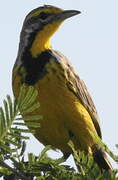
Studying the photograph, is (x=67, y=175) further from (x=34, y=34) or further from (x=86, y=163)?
(x=34, y=34)

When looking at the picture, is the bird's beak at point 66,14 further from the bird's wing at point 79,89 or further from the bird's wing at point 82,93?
the bird's wing at point 82,93

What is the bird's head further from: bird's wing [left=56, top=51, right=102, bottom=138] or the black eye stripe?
bird's wing [left=56, top=51, right=102, bottom=138]

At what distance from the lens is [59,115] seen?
18.5ft

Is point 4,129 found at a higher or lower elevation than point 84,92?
higher

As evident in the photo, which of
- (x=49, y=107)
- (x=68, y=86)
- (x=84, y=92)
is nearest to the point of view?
(x=49, y=107)

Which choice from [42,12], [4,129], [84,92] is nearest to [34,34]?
[42,12]

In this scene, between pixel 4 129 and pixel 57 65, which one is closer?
pixel 4 129

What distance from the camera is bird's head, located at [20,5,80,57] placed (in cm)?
644

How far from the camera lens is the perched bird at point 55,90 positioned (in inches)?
221

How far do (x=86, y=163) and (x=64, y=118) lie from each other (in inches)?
111

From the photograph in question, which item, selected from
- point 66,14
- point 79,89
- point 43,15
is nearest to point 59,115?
point 79,89

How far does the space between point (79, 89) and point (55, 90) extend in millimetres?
686

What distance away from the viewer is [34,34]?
6.65 m

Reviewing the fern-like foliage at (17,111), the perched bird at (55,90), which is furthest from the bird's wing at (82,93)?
the fern-like foliage at (17,111)
